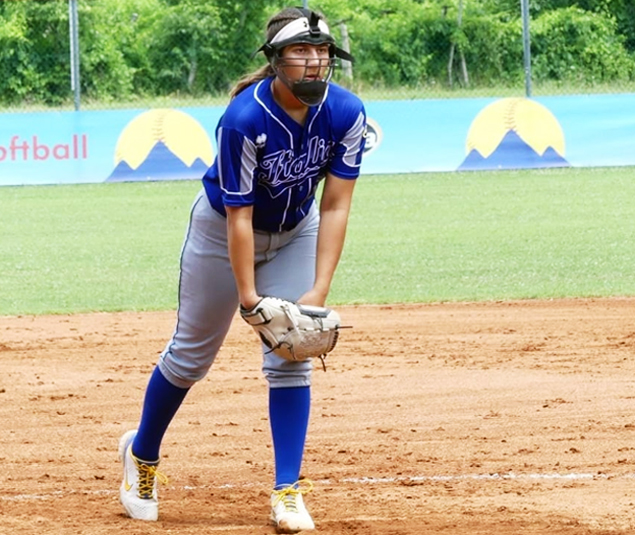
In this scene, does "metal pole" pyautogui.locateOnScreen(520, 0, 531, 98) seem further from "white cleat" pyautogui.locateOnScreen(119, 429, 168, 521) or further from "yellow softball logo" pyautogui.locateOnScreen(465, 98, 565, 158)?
"white cleat" pyautogui.locateOnScreen(119, 429, 168, 521)

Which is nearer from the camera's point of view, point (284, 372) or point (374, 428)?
point (284, 372)

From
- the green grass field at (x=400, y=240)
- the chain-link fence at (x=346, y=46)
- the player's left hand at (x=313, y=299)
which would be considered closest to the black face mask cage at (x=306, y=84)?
the player's left hand at (x=313, y=299)

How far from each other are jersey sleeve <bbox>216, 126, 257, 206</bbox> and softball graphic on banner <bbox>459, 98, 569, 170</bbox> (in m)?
13.6

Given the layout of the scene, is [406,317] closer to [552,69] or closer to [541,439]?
[541,439]

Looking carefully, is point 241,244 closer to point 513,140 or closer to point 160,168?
point 160,168

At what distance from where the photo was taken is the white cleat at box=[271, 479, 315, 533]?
395cm

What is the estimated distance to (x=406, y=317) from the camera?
28.9ft

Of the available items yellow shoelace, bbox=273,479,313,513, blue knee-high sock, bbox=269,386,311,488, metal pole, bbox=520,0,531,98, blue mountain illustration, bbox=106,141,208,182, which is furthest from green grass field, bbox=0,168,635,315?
yellow shoelace, bbox=273,479,313,513

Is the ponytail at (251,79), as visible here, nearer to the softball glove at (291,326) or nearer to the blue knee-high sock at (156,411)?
the softball glove at (291,326)

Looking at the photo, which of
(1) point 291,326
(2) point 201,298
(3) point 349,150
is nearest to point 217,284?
(2) point 201,298

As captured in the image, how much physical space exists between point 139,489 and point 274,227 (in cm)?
104

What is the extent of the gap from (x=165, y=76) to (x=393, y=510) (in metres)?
18.7

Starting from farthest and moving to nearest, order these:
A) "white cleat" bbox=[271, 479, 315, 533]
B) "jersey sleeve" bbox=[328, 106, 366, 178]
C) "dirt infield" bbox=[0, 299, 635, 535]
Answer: "dirt infield" bbox=[0, 299, 635, 535], "jersey sleeve" bbox=[328, 106, 366, 178], "white cleat" bbox=[271, 479, 315, 533]

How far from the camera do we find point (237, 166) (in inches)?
153
